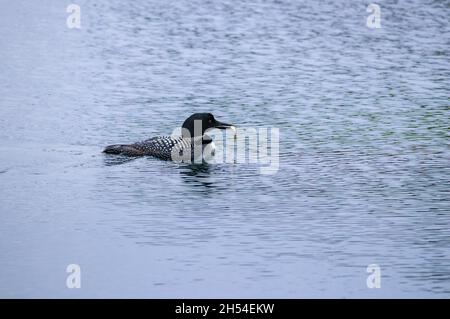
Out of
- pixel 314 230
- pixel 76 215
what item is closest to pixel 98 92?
pixel 76 215

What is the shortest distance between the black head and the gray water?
51 cm

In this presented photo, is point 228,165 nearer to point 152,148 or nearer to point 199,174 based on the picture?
point 199,174

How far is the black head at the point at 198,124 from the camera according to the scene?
417 inches

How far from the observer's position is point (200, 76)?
12984 mm

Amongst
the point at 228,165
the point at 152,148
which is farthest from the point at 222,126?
the point at 152,148

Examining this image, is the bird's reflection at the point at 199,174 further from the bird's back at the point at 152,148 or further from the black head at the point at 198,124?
the black head at the point at 198,124

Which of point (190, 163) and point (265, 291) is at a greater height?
point (190, 163)

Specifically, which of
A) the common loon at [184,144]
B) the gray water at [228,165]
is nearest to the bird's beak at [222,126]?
the common loon at [184,144]

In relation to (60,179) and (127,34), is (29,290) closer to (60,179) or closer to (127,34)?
(60,179)

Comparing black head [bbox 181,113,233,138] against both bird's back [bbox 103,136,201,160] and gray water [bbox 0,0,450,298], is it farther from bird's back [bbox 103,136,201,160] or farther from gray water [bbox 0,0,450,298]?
gray water [bbox 0,0,450,298]

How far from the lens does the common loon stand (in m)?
10.1

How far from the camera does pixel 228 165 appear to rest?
32.9ft

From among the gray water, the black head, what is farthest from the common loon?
the gray water
